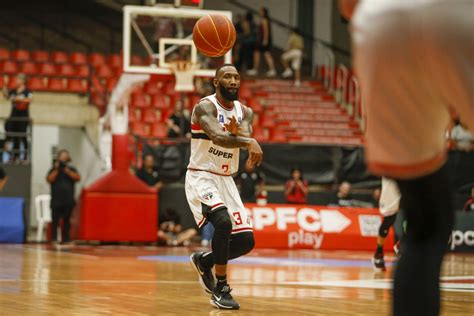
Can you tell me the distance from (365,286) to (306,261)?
4.92 metres

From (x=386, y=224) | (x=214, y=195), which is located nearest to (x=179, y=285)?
(x=214, y=195)

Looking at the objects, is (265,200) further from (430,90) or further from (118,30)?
(430,90)

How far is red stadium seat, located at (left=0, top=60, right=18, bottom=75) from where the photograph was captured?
23541mm

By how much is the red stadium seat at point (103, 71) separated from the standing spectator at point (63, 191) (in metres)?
6.09

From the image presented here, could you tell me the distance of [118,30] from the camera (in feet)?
90.5

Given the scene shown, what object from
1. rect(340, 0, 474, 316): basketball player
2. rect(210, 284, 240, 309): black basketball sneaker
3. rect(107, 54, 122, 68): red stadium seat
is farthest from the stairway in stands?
rect(340, 0, 474, 316): basketball player

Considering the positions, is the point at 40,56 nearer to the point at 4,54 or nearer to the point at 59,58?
the point at 59,58

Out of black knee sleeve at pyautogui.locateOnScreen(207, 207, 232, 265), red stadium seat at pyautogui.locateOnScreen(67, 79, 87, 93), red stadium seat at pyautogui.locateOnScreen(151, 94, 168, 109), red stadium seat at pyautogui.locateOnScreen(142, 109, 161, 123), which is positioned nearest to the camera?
black knee sleeve at pyautogui.locateOnScreen(207, 207, 232, 265)

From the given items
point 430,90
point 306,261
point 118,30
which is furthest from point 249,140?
point 118,30

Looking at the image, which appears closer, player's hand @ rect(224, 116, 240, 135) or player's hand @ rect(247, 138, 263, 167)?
player's hand @ rect(247, 138, 263, 167)

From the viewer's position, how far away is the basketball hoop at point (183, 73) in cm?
1689

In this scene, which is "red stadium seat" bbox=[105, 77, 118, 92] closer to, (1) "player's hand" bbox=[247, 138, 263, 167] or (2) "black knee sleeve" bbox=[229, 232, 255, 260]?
(2) "black knee sleeve" bbox=[229, 232, 255, 260]

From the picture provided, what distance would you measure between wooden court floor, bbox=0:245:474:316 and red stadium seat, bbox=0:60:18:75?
8.84m

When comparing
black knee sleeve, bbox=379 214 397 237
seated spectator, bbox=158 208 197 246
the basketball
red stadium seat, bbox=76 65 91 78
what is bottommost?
seated spectator, bbox=158 208 197 246
